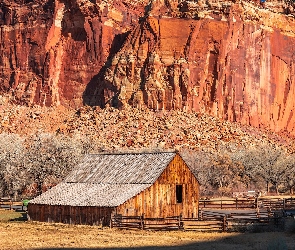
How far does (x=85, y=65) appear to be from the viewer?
12125 cm

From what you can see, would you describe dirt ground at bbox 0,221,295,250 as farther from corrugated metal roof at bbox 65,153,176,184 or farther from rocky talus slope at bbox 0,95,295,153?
rocky talus slope at bbox 0,95,295,153

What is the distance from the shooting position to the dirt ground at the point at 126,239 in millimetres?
31230

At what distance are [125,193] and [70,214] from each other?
390 centimetres

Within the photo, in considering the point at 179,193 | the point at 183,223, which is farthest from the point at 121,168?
the point at 183,223

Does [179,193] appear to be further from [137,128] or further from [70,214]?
[137,128]

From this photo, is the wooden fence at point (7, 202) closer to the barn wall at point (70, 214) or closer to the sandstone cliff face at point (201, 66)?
the barn wall at point (70, 214)

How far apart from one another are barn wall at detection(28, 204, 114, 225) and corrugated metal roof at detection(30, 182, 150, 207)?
1.03 feet

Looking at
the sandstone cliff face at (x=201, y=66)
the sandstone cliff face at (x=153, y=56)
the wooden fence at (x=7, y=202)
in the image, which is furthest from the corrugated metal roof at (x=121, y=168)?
the sandstone cliff face at (x=153, y=56)

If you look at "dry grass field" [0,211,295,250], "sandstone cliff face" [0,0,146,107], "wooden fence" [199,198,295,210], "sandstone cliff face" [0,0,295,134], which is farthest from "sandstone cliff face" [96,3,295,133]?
"dry grass field" [0,211,295,250]

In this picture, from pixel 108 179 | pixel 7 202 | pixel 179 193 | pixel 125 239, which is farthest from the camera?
pixel 7 202

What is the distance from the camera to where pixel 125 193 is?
4209 centimetres

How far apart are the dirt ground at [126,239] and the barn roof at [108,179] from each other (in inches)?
140

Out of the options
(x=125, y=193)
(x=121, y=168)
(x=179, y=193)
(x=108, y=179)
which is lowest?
(x=179, y=193)

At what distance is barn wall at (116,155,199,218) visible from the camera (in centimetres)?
4166
